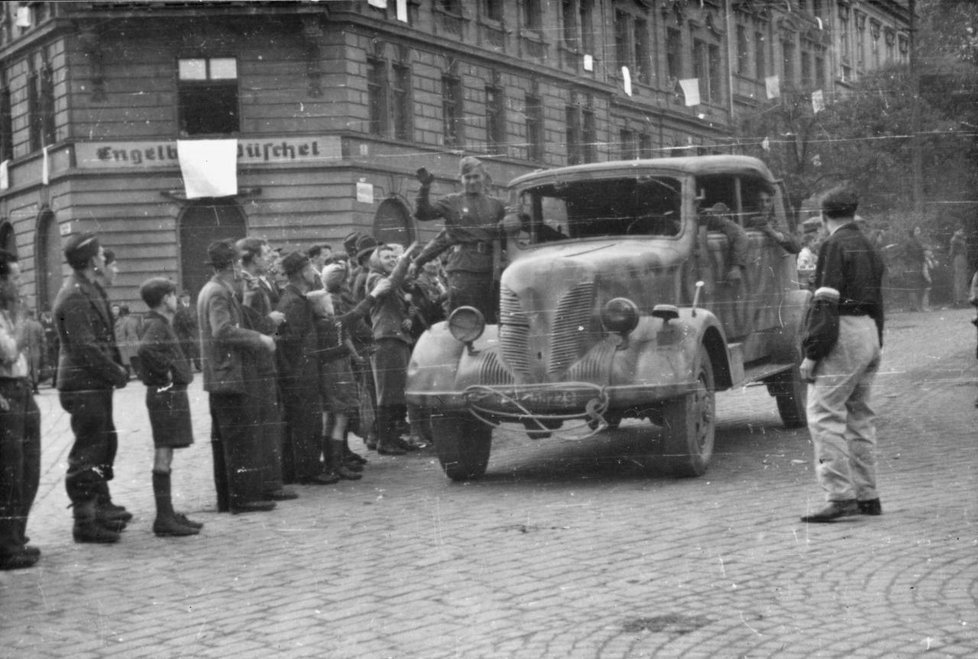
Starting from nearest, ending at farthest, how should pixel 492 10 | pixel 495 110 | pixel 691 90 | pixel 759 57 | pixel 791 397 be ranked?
pixel 495 110
pixel 492 10
pixel 691 90
pixel 759 57
pixel 791 397

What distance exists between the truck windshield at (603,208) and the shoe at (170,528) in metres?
3.50

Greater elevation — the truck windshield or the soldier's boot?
the truck windshield

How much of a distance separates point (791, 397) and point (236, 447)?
16.5ft

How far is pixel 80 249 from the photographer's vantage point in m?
7.85

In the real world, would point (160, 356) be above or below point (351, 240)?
below

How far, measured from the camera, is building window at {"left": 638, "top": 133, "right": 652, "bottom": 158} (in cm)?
999

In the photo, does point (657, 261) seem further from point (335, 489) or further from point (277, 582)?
point (277, 582)

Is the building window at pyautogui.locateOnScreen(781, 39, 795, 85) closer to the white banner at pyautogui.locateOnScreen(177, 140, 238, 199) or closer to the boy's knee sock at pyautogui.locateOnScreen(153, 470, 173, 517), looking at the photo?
the white banner at pyautogui.locateOnScreen(177, 140, 238, 199)

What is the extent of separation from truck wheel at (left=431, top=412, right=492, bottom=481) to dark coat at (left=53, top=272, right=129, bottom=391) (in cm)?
247

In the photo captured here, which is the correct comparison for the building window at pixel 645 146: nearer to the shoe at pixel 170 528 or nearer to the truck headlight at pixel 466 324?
the truck headlight at pixel 466 324

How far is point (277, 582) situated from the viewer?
6.50 m

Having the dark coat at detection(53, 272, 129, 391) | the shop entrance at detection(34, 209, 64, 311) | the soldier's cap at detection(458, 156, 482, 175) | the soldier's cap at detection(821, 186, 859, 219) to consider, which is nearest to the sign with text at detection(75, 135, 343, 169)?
the shop entrance at detection(34, 209, 64, 311)

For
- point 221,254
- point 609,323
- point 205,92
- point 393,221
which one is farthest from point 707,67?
point 221,254

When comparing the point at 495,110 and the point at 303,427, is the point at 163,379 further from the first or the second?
the point at 495,110
